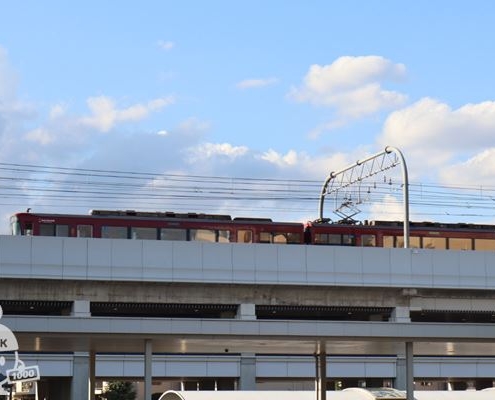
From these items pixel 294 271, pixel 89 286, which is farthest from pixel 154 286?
pixel 294 271

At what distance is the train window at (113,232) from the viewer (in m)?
47.4

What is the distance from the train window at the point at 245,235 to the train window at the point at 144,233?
4.13m

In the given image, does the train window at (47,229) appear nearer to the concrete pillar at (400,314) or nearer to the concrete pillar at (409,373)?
the concrete pillar at (400,314)

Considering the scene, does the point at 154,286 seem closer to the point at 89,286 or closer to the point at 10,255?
the point at 89,286

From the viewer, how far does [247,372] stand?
64.9m

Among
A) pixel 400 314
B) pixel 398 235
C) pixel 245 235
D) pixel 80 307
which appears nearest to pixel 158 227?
pixel 245 235

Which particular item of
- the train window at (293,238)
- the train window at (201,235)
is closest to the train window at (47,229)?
the train window at (201,235)

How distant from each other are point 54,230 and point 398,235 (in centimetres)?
1737

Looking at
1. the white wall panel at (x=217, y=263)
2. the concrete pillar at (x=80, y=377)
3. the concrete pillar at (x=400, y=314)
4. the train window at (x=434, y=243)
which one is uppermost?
the train window at (x=434, y=243)

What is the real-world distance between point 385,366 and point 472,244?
18260 millimetres

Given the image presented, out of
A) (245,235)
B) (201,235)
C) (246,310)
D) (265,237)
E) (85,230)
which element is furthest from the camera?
(265,237)

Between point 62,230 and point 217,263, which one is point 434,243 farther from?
point 62,230

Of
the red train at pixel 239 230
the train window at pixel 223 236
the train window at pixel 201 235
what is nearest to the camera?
the red train at pixel 239 230

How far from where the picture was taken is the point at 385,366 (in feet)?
227
